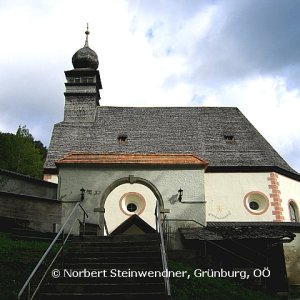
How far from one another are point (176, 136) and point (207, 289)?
13.7 m

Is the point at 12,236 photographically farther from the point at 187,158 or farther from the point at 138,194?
the point at 138,194

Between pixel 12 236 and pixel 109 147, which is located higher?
pixel 109 147

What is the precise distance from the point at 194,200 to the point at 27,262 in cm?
680

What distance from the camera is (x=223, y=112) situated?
952 inches

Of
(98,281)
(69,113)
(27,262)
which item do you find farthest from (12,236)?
(69,113)

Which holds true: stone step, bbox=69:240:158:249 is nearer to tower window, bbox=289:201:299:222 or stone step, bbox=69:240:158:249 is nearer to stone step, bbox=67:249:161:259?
stone step, bbox=67:249:161:259

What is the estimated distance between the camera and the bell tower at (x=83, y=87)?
23562 millimetres

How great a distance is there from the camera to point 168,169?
1454cm

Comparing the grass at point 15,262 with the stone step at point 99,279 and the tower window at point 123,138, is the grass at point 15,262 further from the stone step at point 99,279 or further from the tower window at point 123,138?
the tower window at point 123,138

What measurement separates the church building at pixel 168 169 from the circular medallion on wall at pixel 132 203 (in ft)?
0.16

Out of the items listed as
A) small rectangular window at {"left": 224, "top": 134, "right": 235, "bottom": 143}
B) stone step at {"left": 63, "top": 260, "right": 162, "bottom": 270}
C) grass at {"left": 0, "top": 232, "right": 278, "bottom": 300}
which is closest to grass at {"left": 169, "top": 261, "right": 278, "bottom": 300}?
grass at {"left": 0, "top": 232, "right": 278, "bottom": 300}

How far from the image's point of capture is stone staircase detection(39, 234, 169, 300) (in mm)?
6914

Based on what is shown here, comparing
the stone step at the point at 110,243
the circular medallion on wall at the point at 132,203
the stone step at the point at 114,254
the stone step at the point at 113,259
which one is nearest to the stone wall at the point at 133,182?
the stone step at the point at 110,243

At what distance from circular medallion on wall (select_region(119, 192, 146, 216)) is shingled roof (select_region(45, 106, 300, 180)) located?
238 centimetres
